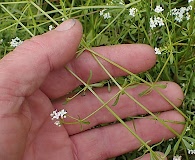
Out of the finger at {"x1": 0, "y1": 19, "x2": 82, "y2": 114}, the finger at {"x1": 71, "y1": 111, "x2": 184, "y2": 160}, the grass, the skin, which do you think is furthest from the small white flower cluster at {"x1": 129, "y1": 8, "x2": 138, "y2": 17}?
the finger at {"x1": 71, "y1": 111, "x2": 184, "y2": 160}

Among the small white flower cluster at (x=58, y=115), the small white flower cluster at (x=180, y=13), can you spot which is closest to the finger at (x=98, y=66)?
the small white flower cluster at (x=58, y=115)

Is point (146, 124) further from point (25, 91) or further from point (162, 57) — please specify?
point (25, 91)

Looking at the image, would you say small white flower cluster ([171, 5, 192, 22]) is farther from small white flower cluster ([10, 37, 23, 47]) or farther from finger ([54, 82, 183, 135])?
small white flower cluster ([10, 37, 23, 47])

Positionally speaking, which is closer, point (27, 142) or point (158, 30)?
point (27, 142)

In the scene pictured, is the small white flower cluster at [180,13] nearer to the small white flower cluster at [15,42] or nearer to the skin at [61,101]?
the skin at [61,101]

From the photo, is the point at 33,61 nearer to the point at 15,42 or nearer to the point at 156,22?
the point at 15,42

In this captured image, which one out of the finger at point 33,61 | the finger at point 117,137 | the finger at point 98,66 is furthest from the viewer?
the finger at point 117,137

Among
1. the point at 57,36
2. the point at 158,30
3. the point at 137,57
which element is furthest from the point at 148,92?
the point at 57,36

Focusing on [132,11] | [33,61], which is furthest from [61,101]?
[132,11]
